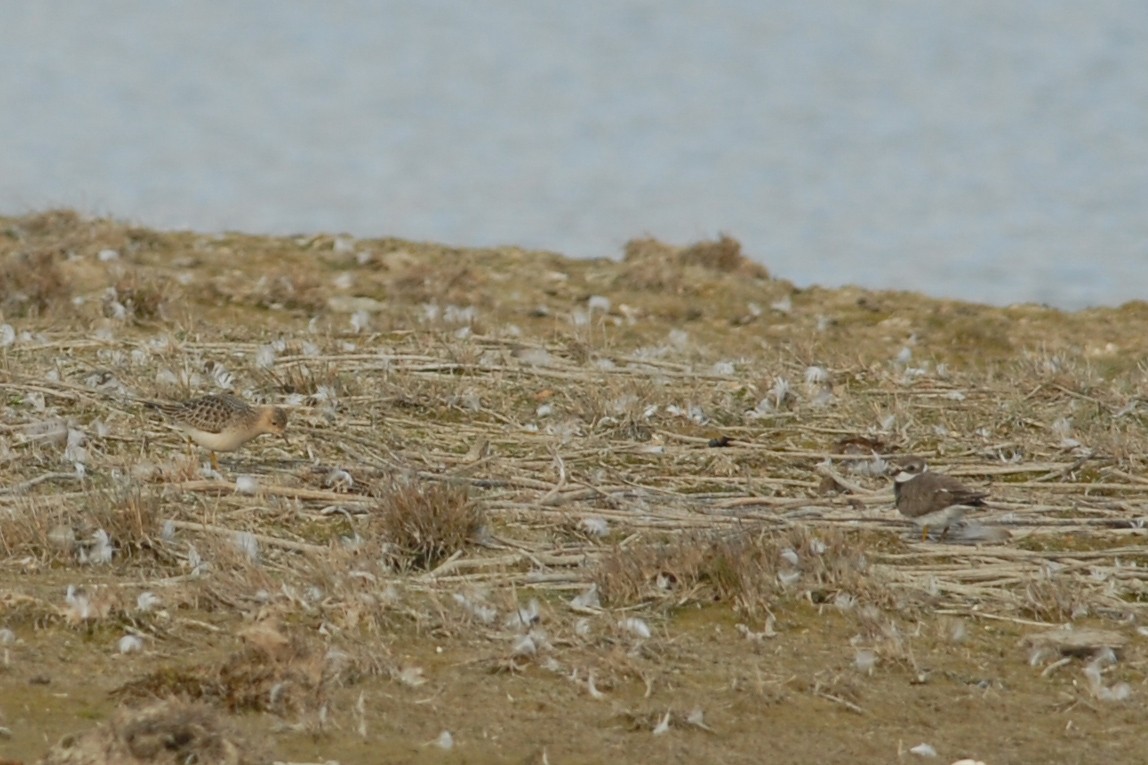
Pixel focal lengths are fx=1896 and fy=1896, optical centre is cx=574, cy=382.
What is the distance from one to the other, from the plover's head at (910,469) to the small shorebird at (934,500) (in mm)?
111

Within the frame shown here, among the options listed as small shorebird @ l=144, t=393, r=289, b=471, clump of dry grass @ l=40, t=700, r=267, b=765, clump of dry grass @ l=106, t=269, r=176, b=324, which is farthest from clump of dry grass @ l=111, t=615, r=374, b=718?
clump of dry grass @ l=106, t=269, r=176, b=324

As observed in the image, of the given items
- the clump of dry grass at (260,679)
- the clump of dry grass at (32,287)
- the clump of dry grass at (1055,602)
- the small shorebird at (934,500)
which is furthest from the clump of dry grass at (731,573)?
the clump of dry grass at (32,287)

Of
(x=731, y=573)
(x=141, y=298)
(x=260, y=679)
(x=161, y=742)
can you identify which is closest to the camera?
(x=161, y=742)

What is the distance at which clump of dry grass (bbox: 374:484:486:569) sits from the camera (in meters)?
6.83

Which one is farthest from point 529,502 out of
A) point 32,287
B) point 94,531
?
point 32,287

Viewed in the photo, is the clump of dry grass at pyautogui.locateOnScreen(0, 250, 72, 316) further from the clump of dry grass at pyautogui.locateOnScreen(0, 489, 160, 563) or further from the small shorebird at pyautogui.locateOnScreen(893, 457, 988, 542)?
the small shorebird at pyautogui.locateOnScreen(893, 457, 988, 542)

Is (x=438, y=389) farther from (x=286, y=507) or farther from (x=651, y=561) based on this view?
(x=651, y=561)

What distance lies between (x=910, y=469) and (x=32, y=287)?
6.69m

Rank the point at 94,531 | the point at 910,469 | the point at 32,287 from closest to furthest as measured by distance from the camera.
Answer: the point at 94,531 → the point at 910,469 → the point at 32,287

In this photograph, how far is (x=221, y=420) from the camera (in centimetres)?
778

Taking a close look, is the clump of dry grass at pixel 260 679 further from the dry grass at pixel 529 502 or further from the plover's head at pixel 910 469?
the plover's head at pixel 910 469

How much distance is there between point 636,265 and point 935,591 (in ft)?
26.4

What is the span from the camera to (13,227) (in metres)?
14.8

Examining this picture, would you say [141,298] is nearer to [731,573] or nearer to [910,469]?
[910,469]
